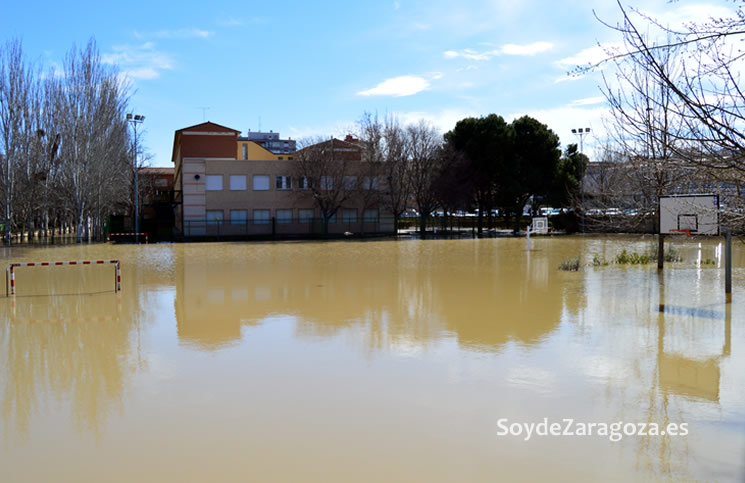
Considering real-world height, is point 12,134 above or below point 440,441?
above

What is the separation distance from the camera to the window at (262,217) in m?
52.2

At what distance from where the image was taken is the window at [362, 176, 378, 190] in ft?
175

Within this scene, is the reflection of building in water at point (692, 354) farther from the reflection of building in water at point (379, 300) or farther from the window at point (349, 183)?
the window at point (349, 183)

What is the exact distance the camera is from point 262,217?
52.5 meters

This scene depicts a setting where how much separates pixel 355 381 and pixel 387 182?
46.0 metres

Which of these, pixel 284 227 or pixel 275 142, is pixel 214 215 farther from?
pixel 275 142

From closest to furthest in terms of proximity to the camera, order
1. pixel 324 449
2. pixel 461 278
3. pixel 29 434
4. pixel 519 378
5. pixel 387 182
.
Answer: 1. pixel 324 449
2. pixel 29 434
3. pixel 519 378
4. pixel 461 278
5. pixel 387 182

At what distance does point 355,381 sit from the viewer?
8.02m

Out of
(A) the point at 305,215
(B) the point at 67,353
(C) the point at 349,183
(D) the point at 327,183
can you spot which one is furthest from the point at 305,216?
(B) the point at 67,353

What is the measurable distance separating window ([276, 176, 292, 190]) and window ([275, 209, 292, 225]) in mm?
2045

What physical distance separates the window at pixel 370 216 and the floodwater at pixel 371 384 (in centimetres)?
3856

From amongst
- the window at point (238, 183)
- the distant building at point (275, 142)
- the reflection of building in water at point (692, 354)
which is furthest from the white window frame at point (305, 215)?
the distant building at point (275, 142)

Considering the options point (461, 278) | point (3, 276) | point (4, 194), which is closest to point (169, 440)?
point (461, 278)

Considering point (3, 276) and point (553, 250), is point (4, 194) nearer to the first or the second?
point (3, 276)
